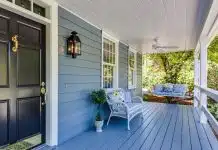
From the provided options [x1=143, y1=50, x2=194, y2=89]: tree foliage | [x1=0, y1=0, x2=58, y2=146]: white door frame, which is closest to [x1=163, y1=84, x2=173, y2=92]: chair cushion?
[x1=143, y1=50, x2=194, y2=89]: tree foliage

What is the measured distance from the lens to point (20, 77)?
2.75m

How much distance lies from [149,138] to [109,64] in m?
2.58

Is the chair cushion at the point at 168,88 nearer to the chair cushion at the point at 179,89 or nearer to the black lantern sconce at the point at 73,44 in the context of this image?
the chair cushion at the point at 179,89

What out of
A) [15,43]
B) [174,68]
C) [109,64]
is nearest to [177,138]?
[109,64]

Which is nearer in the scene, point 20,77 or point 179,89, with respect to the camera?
point 20,77

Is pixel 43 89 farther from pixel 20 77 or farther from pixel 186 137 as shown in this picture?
pixel 186 137

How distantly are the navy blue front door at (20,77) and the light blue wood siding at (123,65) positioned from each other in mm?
3682

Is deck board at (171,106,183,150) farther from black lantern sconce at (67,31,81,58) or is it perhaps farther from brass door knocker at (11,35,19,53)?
brass door knocker at (11,35,19,53)

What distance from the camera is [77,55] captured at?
386cm

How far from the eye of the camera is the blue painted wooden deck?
3301 millimetres

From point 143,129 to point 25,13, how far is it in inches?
128

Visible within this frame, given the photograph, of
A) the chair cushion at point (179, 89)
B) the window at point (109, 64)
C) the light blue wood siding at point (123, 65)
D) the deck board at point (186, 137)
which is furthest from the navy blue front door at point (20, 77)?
the chair cushion at point (179, 89)

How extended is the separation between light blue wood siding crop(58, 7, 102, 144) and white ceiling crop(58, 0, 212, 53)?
259 millimetres

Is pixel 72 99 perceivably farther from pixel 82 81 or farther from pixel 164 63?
pixel 164 63
